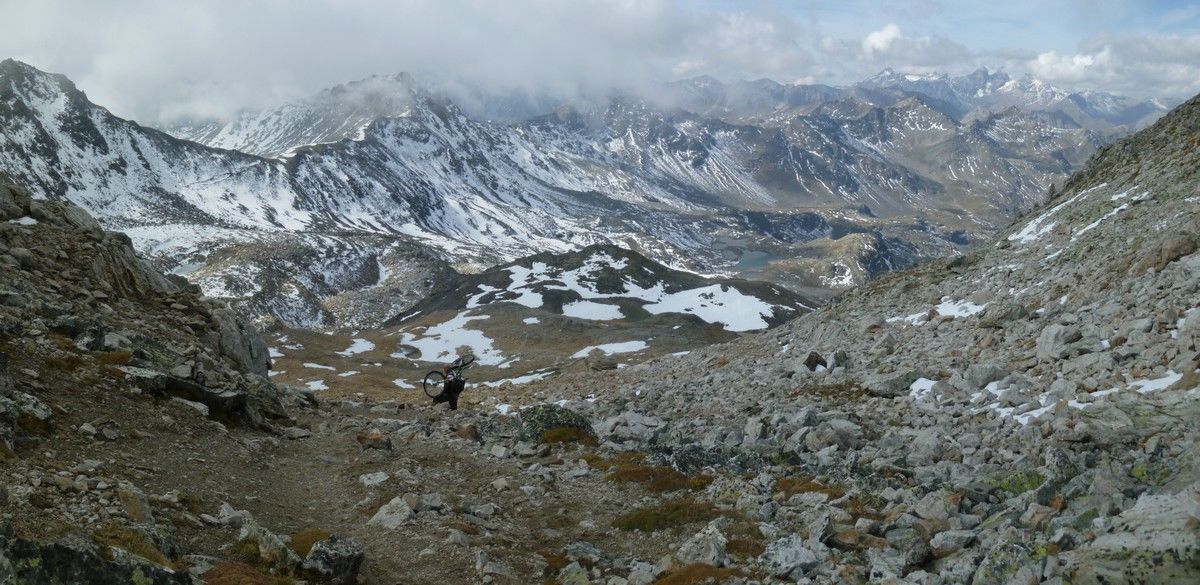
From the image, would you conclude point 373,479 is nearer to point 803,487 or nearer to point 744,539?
Result: point 744,539

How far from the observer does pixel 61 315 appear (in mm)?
22156

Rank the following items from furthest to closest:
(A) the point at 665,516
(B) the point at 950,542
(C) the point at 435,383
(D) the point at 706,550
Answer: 1. (C) the point at 435,383
2. (A) the point at 665,516
3. (D) the point at 706,550
4. (B) the point at 950,542

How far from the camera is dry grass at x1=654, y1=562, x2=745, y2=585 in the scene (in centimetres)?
1317

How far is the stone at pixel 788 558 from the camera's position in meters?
13.4

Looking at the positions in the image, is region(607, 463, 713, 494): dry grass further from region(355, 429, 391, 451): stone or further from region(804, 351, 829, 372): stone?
region(804, 351, 829, 372): stone

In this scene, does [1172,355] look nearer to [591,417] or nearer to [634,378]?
[591,417]

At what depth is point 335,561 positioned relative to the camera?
1255 centimetres

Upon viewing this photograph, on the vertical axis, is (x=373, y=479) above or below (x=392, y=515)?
above

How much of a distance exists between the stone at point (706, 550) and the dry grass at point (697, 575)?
0.32 metres

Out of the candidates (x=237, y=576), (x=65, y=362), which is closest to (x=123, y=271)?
(x=65, y=362)

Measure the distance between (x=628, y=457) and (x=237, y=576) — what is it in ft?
46.0

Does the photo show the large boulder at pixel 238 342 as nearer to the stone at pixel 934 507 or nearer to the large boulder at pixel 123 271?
the large boulder at pixel 123 271

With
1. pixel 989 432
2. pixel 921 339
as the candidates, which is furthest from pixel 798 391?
pixel 989 432

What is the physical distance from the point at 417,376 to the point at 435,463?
95.1 meters
